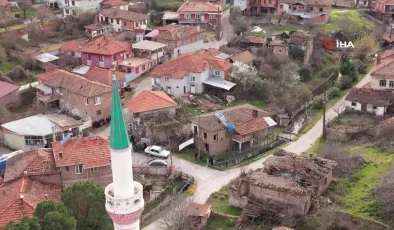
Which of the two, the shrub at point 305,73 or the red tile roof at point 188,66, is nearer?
the red tile roof at point 188,66

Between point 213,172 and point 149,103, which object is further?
point 149,103

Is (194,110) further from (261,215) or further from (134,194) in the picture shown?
(134,194)

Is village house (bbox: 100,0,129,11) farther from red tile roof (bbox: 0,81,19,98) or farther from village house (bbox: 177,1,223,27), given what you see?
red tile roof (bbox: 0,81,19,98)

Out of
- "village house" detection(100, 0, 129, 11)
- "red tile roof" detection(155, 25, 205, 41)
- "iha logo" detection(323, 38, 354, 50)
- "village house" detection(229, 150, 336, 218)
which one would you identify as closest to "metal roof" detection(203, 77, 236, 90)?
"red tile roof" detection(155, 25, 205, 41)

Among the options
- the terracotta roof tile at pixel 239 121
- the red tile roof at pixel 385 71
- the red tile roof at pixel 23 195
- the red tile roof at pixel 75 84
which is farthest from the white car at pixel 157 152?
the red tile roof at pixel 385 71

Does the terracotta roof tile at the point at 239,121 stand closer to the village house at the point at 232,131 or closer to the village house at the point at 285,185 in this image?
the village house at the point at 232,131

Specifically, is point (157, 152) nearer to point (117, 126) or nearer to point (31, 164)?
point (31, 164)

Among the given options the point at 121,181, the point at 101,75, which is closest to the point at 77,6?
the point at 101,75
